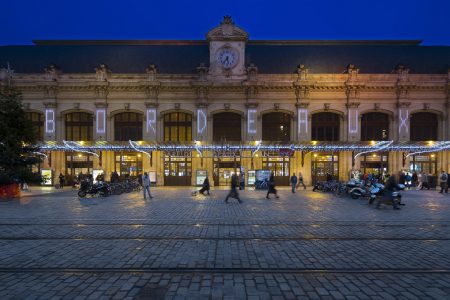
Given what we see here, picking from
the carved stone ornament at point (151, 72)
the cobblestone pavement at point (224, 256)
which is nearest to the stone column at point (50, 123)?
the carved stone ornament at point (151, 72)

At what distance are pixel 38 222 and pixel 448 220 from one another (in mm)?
14352

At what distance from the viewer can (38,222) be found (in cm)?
1055

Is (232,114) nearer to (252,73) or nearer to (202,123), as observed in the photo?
(202,123)

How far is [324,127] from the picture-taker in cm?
3053

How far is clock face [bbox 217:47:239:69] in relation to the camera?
30.2 meters

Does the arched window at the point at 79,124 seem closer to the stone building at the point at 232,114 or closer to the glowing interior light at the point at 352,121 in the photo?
the stone building at the point at 232,114

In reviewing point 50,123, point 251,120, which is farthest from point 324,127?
point 50,123

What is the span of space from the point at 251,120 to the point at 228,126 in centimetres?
237

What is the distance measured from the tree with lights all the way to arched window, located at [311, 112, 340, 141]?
23526mm

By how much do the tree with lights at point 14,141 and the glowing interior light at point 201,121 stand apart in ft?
46.1

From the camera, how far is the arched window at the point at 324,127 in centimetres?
3052

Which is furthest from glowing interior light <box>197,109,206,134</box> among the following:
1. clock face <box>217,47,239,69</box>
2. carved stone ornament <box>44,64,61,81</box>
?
carved stone ornament <box>44,64,61,81</box>

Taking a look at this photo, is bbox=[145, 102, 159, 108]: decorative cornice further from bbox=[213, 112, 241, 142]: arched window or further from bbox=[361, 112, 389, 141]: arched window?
bbox=[361, 112, 389, 141]: arched window

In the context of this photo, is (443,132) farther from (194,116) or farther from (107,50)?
(107,50)
